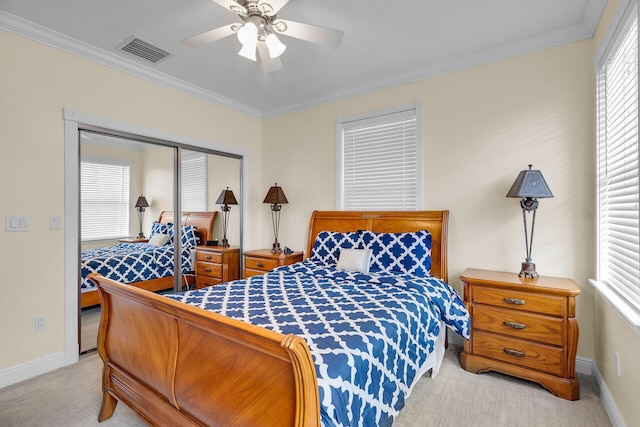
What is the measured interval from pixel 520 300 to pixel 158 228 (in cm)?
345

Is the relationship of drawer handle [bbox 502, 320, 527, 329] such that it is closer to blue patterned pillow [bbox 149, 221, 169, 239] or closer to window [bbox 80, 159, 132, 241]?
blue patterned pillow [bbox 149, 221, 169, 239]

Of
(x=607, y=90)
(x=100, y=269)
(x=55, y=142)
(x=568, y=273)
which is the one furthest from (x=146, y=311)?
(x=607, y=90)

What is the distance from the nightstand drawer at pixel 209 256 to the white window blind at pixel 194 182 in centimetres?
53

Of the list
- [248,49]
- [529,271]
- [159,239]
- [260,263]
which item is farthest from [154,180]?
[529,271]

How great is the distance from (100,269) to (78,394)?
1077 millimetres

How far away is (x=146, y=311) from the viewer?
1720 mm

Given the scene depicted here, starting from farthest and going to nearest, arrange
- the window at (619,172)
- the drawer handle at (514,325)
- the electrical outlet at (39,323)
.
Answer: the electrical outlet at (39,323) → the drawer handle at (514,325) → the window at (619,172)

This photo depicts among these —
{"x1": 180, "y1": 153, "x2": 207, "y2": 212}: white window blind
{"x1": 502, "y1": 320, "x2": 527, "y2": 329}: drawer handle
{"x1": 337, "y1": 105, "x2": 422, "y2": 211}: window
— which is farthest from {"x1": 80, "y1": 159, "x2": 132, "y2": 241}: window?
{"x1": 502, "y1": 320, "x2": 527, "y2": 329}: drawer handle

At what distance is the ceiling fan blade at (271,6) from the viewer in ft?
6.31

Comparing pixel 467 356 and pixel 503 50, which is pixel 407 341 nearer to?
pixel 467 356

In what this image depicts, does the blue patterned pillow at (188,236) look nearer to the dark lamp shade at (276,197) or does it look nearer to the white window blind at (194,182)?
the white window blind at (194,182)

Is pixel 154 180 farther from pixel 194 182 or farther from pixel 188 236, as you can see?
pixel 188 236

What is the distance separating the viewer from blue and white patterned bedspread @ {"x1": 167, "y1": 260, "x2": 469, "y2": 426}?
52.4 inches

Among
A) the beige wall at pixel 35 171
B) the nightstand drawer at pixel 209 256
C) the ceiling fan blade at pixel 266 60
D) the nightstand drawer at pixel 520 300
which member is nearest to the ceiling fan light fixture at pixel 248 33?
the ceiling fan blade at pixel 266 60
